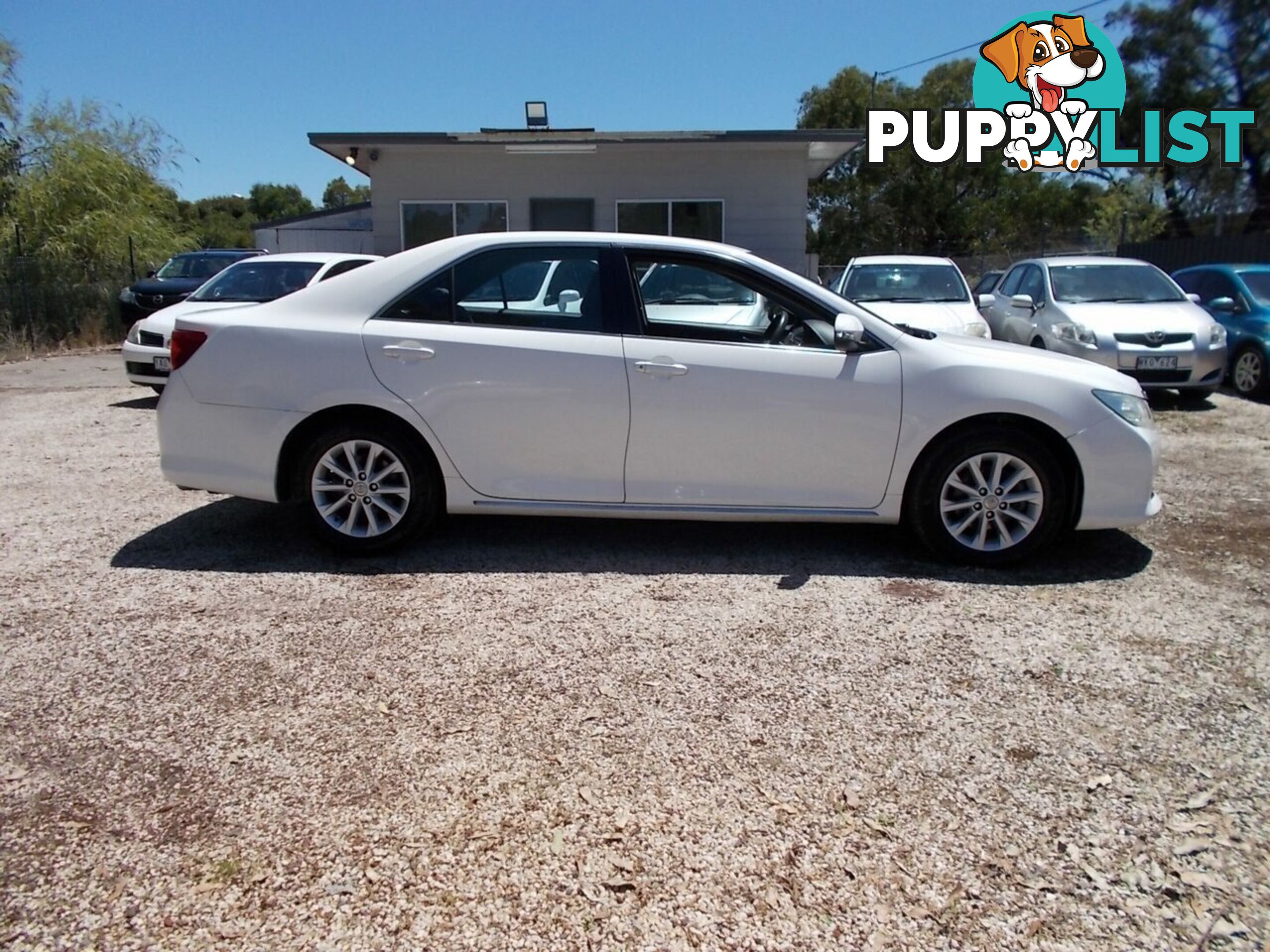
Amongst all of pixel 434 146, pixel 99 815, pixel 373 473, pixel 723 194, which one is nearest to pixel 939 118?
pixel 723 194

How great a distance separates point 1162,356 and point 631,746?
875cm

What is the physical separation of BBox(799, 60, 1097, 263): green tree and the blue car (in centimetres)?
2600

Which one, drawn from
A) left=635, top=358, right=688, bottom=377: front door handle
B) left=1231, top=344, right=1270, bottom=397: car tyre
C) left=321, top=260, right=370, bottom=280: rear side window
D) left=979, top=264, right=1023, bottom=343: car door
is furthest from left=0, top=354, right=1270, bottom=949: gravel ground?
left=979, top=264, right=1023, bottom=343: car door

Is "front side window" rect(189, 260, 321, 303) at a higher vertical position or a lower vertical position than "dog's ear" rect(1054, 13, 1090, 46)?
lower

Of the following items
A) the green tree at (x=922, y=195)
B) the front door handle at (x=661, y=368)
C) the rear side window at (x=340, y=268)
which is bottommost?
the front door handle at (x=661, y=368)

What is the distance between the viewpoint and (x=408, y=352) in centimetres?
471

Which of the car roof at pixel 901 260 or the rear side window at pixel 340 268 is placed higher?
the car roof at pixel 901 260

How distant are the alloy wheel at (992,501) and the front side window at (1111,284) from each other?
6.84 meters

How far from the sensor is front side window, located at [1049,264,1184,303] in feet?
34.9

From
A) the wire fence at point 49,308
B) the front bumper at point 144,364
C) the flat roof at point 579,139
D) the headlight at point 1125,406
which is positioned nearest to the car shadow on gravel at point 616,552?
the headlight at point 1125,406

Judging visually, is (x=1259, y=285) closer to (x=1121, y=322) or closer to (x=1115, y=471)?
(x=1121, y=322)

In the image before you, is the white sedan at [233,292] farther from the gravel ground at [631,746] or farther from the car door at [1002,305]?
the car door at [1002,305]

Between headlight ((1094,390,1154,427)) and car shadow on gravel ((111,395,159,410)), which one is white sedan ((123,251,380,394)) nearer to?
car shadow on gravel ((111,395,159,410))

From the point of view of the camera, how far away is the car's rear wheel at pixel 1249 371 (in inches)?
423
